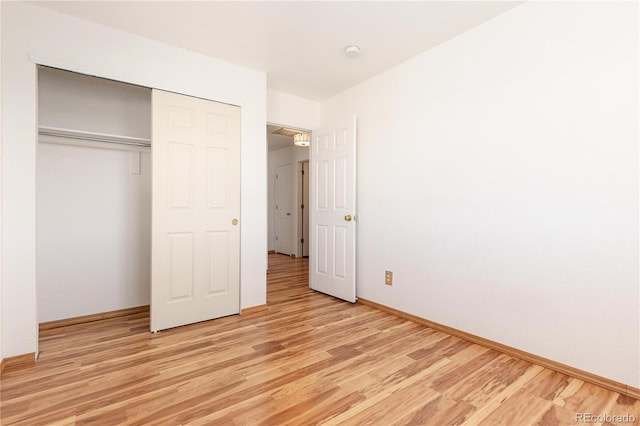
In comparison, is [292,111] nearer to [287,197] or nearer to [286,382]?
[286,382]

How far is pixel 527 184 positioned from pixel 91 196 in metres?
3.61

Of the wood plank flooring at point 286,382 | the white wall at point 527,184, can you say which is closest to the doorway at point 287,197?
the white wall at point 527,184

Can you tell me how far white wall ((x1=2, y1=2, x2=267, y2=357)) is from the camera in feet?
6.76

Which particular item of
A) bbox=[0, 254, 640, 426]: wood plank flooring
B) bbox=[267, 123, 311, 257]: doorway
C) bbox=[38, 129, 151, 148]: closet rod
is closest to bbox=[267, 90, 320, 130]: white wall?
bbox=[38, 129, 151, 148]: closet rod

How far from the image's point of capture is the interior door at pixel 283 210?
695 centimetres

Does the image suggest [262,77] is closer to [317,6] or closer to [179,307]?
[317,6]

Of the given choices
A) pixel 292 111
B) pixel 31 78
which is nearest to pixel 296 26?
pixel 292 111

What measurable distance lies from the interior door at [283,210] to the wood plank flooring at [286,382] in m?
4.23

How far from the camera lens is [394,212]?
312cm

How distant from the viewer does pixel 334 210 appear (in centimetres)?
368

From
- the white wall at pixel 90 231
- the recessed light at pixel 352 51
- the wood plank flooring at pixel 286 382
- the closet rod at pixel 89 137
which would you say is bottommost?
the wood plank flooring at pixel 286 382

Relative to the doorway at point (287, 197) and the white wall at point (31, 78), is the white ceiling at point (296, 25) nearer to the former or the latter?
the white wall at point (31, 78)

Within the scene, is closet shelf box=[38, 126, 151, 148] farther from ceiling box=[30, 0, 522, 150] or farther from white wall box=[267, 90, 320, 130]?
white wall box=[267, 90, 320, 130]

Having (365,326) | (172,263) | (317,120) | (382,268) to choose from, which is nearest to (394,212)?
(382,268)
